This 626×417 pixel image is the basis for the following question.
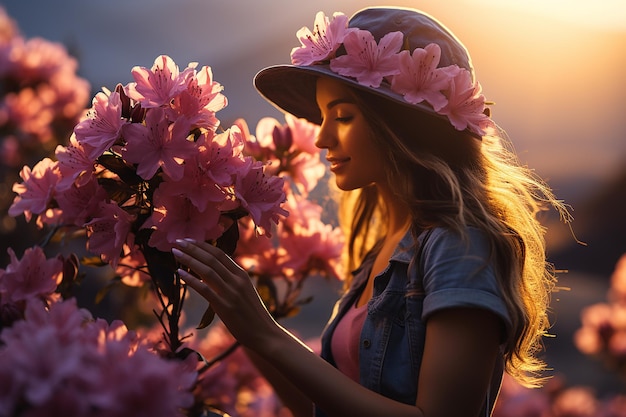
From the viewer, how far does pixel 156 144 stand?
108 centimetres

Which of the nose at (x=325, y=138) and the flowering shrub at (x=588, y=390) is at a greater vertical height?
the nose at (x=325, y=138)

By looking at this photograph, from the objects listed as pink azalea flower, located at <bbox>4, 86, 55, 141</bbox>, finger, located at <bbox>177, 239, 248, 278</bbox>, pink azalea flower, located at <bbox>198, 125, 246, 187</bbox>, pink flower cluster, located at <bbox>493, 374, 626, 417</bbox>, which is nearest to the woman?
finger, located at <bbox>177, 239, 248, 278</bbox>

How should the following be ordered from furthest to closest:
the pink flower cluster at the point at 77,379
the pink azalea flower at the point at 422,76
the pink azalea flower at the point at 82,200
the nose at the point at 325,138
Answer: the nose at the point at 325,138 → the pink azalea flower at the point at 422,76 → the pink azalea flower at the point at 82,200 → the pink flower cluster at the point at 77,379

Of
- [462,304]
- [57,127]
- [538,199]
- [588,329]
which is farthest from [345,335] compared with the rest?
[57,127]

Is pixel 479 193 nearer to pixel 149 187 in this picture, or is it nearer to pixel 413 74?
pixel 413 74

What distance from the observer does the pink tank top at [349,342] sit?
1.33 metres

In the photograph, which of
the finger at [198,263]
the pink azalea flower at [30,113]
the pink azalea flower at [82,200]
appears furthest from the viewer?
the pink azalea flower at [30,113]

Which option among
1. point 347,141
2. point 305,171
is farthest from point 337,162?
point 305,171

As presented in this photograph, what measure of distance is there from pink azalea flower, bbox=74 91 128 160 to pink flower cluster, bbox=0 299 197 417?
35 cm

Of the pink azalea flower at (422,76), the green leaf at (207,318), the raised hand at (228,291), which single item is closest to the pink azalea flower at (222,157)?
the raised hand at (228,291)

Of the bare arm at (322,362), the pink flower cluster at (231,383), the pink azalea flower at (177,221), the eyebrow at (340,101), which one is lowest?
the pink flower cluster at (231,383)

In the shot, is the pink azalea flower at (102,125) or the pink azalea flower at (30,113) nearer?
the pink azalea flower at (102,125)

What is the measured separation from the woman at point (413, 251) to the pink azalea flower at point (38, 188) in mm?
313

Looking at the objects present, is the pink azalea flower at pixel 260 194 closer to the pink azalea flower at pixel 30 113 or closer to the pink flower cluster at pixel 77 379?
the pink flower cluster at pixel 77 379
